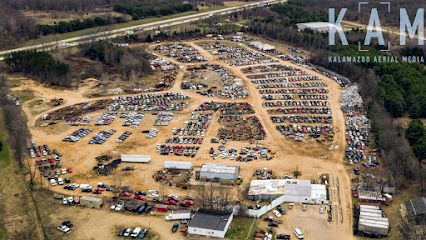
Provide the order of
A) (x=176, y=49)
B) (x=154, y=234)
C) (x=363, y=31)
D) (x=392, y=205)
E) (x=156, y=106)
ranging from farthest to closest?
(x=363, y=31) < (x=176, y=49) < (x=156, y=106) < (x=392, y=205) < (x=154, y=234)

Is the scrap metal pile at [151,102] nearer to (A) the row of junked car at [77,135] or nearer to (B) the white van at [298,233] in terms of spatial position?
(A) the row of junked car at [77,135]

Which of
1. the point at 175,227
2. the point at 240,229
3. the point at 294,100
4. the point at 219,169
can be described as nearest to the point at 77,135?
the point at 219,169

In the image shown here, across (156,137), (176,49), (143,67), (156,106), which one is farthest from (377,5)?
(156,137)

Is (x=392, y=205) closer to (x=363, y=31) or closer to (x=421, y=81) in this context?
(x=421, y=81)

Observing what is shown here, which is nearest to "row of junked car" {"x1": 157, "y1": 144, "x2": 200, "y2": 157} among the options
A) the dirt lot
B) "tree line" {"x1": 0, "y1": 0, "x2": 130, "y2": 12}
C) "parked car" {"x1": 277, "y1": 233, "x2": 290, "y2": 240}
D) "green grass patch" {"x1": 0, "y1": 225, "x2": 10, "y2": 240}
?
the dirt lot

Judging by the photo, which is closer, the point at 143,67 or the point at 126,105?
the point at 126,105

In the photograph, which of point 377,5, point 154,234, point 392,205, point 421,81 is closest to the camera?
point 154,234
